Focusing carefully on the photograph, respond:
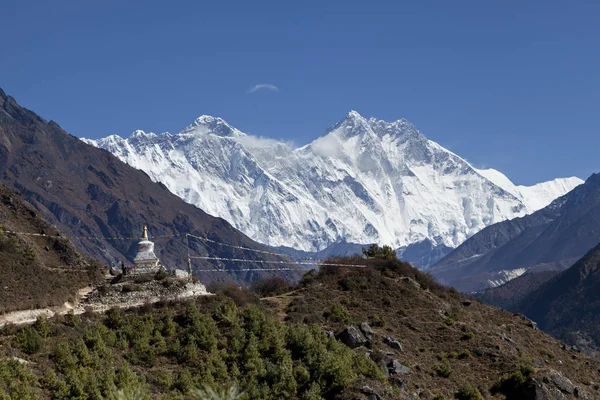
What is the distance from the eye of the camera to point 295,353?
59.2 m

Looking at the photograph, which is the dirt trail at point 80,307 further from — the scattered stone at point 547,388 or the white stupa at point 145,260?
the scattered stone at point 547,388

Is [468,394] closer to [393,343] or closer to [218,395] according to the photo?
[393,343]

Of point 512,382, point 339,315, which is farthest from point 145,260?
point 512,382

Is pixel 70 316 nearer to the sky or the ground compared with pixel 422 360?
nearer to the sky

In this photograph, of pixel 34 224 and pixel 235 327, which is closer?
pixel 235 327

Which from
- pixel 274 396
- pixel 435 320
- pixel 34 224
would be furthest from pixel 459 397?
pixel 34 224

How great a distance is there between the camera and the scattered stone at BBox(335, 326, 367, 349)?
6425 centimetres

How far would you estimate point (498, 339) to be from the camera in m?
74.0

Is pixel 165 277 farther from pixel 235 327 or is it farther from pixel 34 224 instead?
pixel 34 224

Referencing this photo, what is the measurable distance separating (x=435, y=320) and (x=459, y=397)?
2028cm

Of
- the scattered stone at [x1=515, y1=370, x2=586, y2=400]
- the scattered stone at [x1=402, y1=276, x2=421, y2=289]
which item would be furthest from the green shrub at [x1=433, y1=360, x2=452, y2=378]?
the scattered stone at [x1=402, y1=276, x2=421, y2=289]

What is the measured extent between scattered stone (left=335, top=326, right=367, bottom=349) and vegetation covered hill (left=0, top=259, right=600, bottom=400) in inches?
4.1

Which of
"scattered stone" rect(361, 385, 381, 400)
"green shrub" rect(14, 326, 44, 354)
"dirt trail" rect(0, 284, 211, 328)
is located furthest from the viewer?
"dirt trail" rect(0, 284, 211, 328)

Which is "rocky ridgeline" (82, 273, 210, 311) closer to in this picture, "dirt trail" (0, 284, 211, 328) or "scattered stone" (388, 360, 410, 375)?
"dirt trail" (0, 284, 211, 328)
